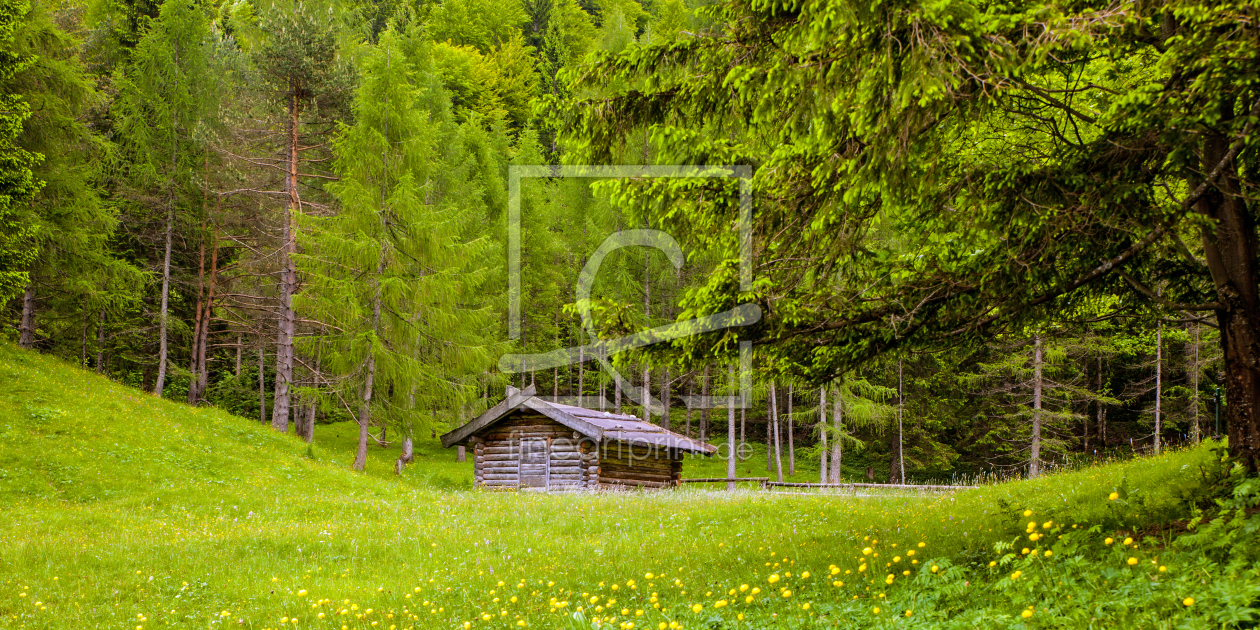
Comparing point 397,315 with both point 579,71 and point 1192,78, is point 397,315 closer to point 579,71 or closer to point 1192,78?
point 579,71

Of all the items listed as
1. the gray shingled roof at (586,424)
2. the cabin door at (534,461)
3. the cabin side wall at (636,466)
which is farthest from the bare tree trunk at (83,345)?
the cabin side wall at (636,466)

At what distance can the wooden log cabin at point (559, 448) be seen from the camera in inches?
888

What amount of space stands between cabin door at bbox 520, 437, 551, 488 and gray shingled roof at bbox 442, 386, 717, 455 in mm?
1262

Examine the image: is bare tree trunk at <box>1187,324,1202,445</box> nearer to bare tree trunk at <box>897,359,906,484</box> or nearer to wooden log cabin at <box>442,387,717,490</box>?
bare tree trunk at <box>897,359,906,484</box>

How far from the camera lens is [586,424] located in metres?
21.4

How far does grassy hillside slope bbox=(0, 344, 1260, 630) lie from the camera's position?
5.06 meters

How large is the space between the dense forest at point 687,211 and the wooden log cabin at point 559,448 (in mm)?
3185

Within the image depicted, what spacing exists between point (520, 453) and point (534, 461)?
566 mm

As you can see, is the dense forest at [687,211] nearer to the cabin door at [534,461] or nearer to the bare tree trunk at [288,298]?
the bare tree trunk at [288,298]

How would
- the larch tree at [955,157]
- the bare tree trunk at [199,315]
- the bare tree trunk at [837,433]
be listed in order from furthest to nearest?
the bare tree trunk at [837,433] < the bare tree trunk at [199,315] < the larch tree at [955,157]

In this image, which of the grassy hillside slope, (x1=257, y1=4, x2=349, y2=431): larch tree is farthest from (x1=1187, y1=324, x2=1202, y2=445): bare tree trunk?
(x1=257, y1=4, x2=349, y2=431): larch tree

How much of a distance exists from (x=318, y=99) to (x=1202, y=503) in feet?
99.9

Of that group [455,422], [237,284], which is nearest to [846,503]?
[455,422]

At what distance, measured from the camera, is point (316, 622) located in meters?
7.68
